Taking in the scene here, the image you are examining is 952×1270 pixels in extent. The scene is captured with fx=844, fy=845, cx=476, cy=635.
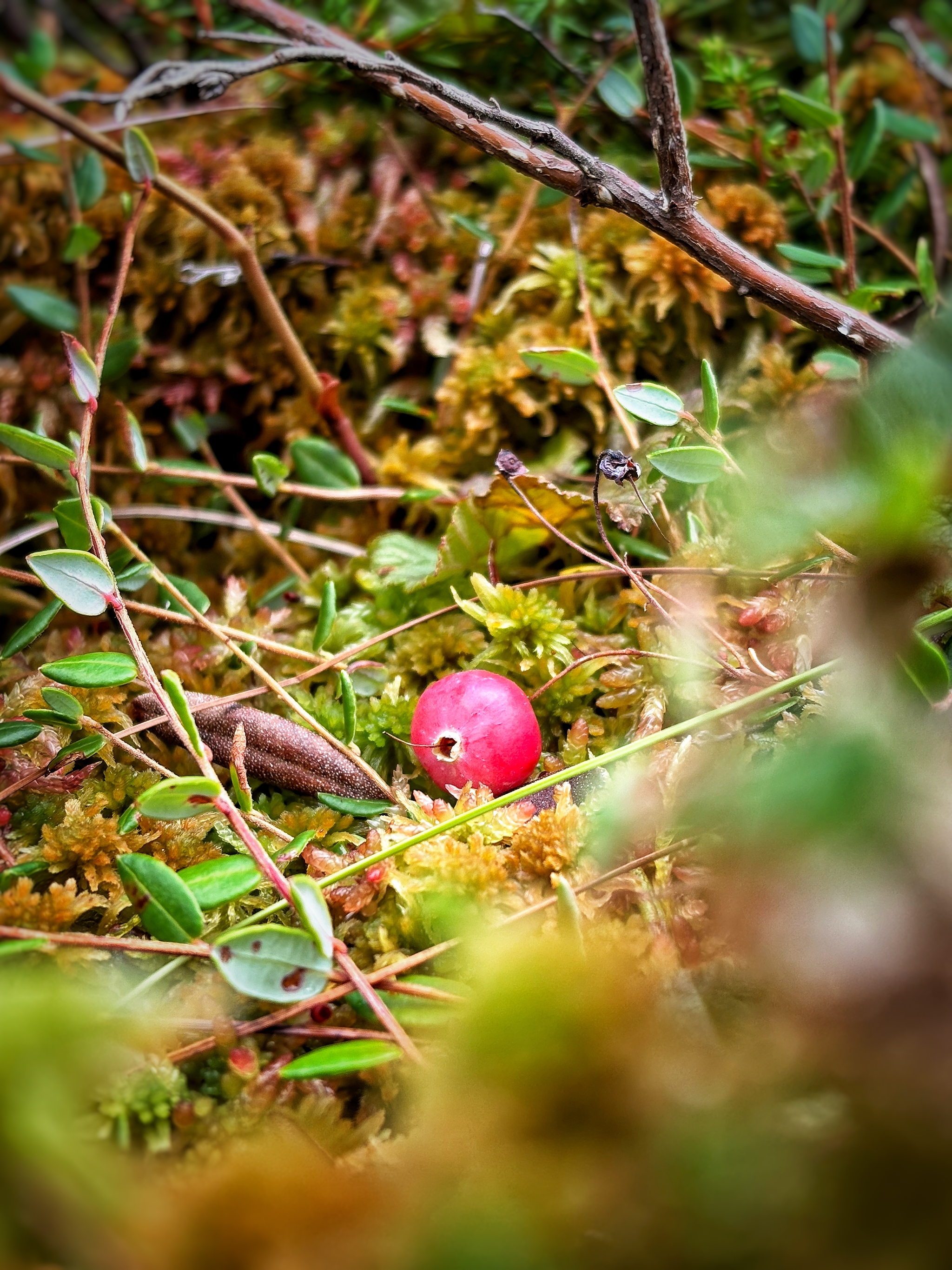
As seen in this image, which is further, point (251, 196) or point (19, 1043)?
point (251, 196)

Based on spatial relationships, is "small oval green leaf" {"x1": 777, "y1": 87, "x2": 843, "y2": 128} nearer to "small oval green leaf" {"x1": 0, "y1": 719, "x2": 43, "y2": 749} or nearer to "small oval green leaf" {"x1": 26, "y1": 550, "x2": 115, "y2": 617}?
"small oval green leaf" {"x1": 26, "y1": 550, "x2": 115, "y2": 617}

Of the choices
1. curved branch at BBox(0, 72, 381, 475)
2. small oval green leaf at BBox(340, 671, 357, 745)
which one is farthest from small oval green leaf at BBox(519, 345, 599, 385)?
small oval green leaf at BBox(340, 671, 357, 745)

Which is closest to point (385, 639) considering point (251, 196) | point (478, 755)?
point (478, 755)

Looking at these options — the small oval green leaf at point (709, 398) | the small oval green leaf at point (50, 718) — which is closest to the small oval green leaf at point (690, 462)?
the small oval green leaf at point (709, 398)

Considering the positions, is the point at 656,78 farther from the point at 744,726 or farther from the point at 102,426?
the point at 102,426

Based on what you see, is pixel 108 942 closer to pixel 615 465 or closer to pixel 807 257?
pixel 615 465

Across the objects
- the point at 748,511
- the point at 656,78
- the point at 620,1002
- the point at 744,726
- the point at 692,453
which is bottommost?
the point at 744,726

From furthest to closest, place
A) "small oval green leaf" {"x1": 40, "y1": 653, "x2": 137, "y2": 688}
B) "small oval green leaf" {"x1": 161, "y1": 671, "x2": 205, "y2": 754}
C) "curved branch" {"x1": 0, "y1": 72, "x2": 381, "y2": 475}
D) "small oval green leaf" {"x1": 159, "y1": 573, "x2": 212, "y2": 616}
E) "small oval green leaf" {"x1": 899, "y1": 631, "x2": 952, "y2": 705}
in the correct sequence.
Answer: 1. "curved branch" {"x1": 0, "y1": 72, "x2": 381, "y2": 475}
2. "small oval green leaf" {"x1": 159, "y1": 573, "x2": 212, "y2": 616}
3. "small oval green leaf" {"x1": 40, "y1": 653, "x2": 137, "y2": 688}
4. "small oval green leaf" {"x1": 161, "y1": 671, "x2": 205, "y2": 754}
5. "small oval green leaf" {"x1": 899, "y1": 631, "x2": 952, "y2": 705}
